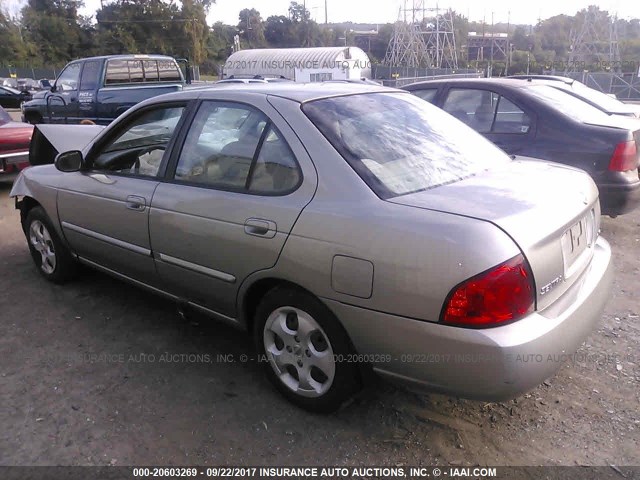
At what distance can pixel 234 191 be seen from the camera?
2.90 m

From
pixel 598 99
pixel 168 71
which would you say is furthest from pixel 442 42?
pixel 598 99

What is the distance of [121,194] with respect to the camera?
3.54m

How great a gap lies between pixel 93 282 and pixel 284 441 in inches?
107

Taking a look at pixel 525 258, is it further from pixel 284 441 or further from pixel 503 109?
pixel 503 109

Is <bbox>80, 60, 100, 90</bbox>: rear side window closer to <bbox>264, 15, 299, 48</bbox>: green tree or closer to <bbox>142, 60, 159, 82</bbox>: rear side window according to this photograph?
<bbox>142, 60, 159, 82</bbox>: rear side window

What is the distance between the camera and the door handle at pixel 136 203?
11.0ft

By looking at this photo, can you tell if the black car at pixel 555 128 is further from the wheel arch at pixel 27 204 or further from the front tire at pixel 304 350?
the wheel arch at pixel 27 204

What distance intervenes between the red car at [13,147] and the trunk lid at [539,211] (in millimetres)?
6841

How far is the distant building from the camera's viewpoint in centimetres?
3841

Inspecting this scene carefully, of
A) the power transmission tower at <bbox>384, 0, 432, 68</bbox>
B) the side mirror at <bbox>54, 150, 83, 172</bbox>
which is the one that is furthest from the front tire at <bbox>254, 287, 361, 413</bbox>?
the power transmission tower at <bbox>384, 0, 432, 68</bbox>

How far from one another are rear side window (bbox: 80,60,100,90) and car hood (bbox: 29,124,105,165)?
223 inches

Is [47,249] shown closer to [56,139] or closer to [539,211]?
[56,139]

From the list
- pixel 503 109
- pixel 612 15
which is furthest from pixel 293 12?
pixel 503 109

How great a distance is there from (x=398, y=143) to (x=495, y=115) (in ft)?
11.2
